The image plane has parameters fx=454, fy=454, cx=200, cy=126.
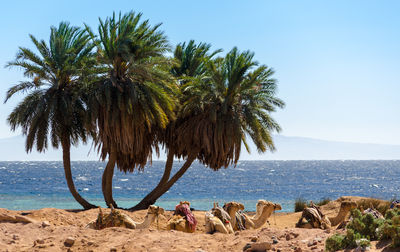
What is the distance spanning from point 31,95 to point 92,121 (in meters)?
2.89

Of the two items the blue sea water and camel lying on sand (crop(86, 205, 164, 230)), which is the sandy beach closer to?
camel lying on sand (crop(86, 205, 164, 230))

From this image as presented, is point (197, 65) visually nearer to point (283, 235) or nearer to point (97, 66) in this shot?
point (97, 66)

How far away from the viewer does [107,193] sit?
59.9 feet

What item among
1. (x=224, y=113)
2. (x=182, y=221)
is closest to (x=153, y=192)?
(x=224, y=113)

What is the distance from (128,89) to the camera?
16.8 meters

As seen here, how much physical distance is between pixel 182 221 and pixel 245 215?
2249mm

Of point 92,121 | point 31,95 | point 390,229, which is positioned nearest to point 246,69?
point 92,121

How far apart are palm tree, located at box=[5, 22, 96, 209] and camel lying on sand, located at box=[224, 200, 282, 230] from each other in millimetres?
7053

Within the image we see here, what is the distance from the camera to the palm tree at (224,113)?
18.5m

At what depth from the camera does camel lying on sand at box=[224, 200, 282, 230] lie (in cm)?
1263

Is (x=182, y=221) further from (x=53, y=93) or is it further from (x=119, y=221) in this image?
(x=53, y=93)

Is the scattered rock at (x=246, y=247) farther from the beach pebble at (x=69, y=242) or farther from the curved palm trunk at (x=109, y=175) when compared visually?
the curved palm trunk at (x=109, y=175)

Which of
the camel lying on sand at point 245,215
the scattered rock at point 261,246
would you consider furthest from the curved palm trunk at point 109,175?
the scattered rock at point 261,246

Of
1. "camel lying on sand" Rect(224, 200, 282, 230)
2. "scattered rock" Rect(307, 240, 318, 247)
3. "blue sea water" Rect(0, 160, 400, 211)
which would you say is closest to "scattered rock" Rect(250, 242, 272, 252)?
"scattered rock" Rect(307, 240, 318, 247)
